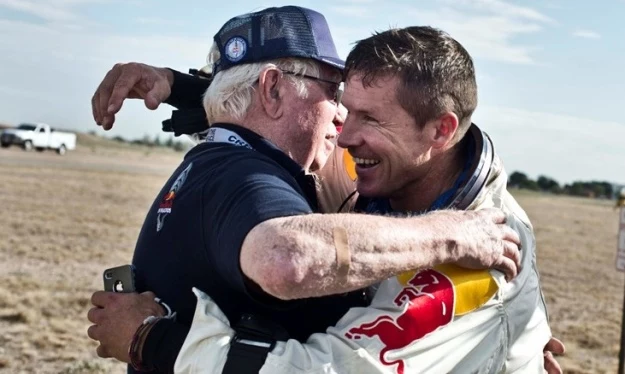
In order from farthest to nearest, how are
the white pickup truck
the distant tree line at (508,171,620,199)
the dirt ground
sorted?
the distant tree line at (508,171,620,199)
the white pickup truck
the dirt ground

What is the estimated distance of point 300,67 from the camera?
3100 mm

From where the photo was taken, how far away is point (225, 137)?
116 inches

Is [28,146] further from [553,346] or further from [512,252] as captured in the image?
[512,252]

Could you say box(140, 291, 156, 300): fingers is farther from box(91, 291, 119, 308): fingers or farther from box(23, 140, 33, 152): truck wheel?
box(23, 140, 33, 152): truck wheel

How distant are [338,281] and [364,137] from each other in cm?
90

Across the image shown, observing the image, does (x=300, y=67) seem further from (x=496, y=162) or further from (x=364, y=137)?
(x=496, y=162)

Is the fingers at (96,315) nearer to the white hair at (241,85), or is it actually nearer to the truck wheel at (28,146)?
the white hair at (241,85)

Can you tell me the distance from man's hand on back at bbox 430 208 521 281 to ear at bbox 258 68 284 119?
2.43 feet

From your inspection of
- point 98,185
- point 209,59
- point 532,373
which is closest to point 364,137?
point 209,59

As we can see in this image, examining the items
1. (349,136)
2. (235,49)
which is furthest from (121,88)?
(349,136)

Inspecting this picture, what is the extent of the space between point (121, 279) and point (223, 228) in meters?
0.73

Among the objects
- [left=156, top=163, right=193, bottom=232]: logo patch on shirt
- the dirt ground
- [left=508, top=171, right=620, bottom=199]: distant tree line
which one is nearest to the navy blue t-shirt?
[left=156, top=163, right=193, bottom=232]: logo patch on shirt

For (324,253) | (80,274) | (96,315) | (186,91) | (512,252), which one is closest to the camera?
(324,253)

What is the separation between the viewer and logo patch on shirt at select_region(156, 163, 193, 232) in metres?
2.79
